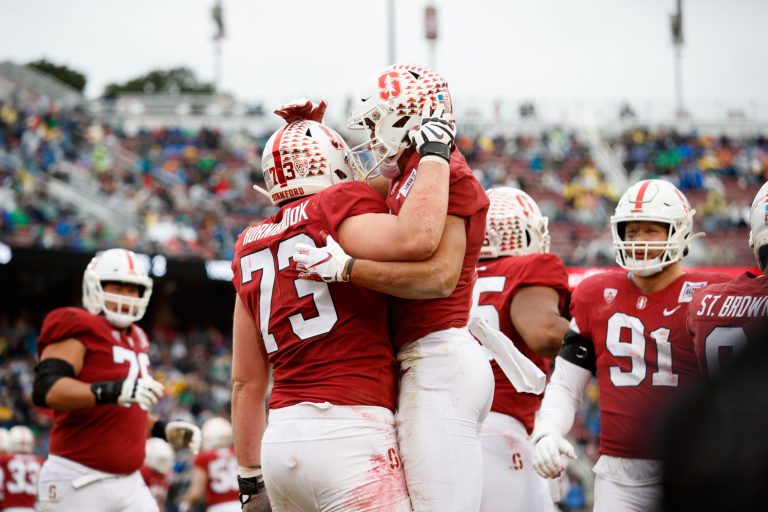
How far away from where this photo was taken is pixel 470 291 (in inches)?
149

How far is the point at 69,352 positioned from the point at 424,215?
330cm

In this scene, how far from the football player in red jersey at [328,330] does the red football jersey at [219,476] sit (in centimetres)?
573

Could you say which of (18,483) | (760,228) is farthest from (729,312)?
(18,483)

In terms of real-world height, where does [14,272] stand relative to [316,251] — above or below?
below

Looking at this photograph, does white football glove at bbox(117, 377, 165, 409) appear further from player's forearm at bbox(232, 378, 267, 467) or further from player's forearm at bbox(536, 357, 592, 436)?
player's forearm at bbox(536, 357, 592, 436)

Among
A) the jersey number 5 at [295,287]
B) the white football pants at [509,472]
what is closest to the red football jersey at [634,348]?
the white football pants at [509,472]

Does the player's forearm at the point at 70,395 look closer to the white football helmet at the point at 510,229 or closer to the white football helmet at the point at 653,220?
the white football helmet at the point at 510,229

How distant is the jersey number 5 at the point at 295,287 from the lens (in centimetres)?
355

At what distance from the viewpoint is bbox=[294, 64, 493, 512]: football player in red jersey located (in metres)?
3.43

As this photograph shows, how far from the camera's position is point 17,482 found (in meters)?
9.51

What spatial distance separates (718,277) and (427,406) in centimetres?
170

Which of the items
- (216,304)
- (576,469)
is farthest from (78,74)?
(576,469)

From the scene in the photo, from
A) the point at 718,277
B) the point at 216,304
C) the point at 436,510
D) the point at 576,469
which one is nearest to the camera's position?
the point at 436,510

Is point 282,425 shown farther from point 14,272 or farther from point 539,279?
point 14,272
